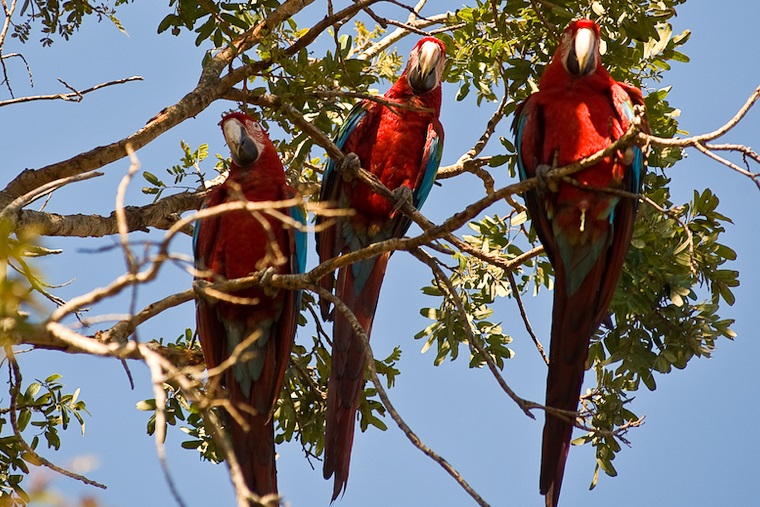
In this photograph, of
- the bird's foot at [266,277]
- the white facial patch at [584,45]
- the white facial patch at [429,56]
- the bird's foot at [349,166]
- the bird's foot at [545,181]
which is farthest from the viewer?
the white facial patch at [429,56]

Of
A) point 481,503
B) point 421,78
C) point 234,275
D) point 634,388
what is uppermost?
point 421,78

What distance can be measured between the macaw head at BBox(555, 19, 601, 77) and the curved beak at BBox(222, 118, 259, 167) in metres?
1.46

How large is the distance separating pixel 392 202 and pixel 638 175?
1052 millimetres

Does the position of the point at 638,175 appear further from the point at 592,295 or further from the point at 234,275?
the point at 234,275

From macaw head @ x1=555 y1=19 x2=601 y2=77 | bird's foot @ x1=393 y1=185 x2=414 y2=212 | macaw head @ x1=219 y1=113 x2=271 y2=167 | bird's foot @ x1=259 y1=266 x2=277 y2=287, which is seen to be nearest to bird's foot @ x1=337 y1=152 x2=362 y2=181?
bird's foot @ x1=393 y1=185 x2=414 y2=212

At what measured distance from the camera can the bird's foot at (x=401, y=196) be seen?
156 inches

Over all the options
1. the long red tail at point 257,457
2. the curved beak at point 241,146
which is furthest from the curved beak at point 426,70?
the long red tail at point 257,457

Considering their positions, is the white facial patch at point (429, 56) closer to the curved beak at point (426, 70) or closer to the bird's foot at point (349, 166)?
the curved beak at point (426, 70)

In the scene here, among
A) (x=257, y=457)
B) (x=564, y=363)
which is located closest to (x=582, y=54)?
(x=564, y=363)

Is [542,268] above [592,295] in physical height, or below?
above

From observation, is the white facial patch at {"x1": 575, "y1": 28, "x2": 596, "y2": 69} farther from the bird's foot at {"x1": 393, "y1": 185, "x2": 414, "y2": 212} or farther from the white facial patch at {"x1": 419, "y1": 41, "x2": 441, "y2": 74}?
the bird's foot at {"x1": 393, "y1": 185, "x2": 414, "y2": 212}

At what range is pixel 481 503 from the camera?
2.40m

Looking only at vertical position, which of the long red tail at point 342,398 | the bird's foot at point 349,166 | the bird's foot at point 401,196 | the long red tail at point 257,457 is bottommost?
the long red tail at point 257,457

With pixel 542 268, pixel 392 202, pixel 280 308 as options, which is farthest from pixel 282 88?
pixel 542 268
